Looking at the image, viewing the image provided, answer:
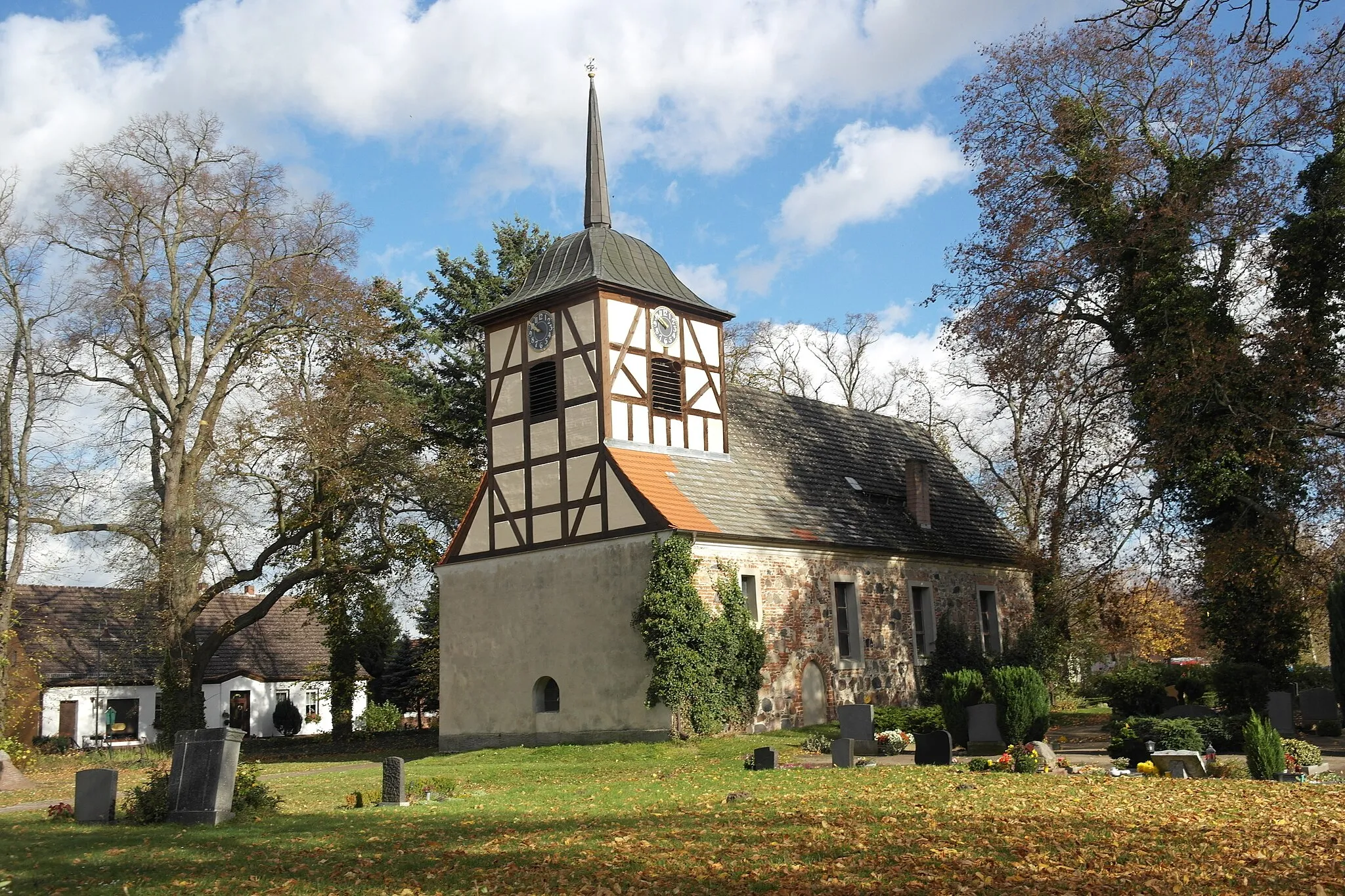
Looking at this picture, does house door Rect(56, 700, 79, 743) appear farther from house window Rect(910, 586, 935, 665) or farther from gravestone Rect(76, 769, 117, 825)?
gravestone Rect(76, 769, 117, 825)

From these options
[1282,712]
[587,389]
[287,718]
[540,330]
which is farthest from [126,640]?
[1282,712]

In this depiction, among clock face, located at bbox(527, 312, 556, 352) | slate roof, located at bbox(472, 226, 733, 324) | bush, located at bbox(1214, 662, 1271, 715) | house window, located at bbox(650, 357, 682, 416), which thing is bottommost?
bush, located at bbox(1214, 662, 1271, 715)

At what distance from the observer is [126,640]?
42.9 meters

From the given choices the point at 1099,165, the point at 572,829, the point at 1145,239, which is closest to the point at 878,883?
the point at 572,829

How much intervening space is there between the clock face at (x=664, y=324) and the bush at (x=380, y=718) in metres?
18.3

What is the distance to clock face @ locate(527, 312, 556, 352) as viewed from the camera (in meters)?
26.9

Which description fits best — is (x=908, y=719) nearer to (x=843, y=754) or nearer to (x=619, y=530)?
(x=843, y=754)

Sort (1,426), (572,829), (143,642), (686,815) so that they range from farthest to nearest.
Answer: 1. (143,642)
2. (1,426)
3. (686,815)
4. (572,829)

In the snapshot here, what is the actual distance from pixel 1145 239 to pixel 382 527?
2186cm

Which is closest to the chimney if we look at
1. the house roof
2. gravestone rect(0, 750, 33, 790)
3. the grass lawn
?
the grass lawn

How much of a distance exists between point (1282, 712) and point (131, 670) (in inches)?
1462

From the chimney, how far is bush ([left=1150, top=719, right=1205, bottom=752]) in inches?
610

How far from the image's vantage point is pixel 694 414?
27.8 metres

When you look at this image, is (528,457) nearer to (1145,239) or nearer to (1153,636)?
(1145,239)
